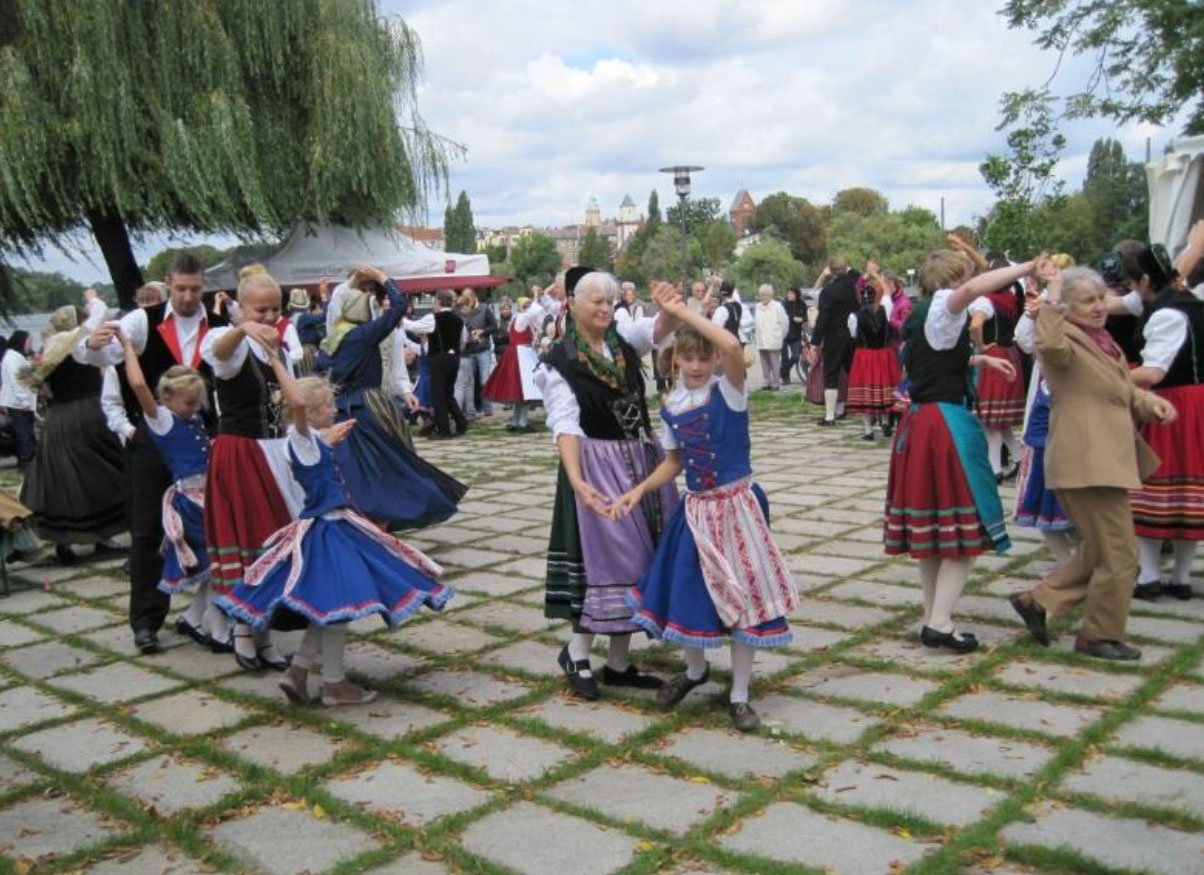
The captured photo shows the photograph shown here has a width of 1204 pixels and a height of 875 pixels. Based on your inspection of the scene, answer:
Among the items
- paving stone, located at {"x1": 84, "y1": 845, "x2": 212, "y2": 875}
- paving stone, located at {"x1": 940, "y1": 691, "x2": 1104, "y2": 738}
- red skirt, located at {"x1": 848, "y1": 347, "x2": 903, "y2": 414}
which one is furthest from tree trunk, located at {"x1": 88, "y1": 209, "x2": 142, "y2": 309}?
paving stone, located at {"x1": 940, "y1": 691, "x2": 1104, "y2": 738}

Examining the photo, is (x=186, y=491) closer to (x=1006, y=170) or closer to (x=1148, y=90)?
(x=1006, y=170)

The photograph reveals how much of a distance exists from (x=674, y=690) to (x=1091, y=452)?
73.0 inches

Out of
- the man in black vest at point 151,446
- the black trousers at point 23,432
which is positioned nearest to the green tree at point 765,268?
the black trousers at point 23,432

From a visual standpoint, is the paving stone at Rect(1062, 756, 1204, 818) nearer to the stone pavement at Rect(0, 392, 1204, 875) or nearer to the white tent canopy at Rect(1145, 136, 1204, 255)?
the stone pavement at Rect(0, 392, 1204, 875)

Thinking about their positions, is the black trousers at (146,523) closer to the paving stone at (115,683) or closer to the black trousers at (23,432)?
the paving stone at (115,683)

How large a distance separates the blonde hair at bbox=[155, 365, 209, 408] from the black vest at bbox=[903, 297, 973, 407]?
3068 mm

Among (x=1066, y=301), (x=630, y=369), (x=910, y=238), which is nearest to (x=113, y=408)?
(x=630, y=369)

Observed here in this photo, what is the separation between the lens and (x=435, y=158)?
17.0 meters

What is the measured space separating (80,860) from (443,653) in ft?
6.50

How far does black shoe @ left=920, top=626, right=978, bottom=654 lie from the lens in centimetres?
470

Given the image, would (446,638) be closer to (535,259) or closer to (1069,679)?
(1069,679)

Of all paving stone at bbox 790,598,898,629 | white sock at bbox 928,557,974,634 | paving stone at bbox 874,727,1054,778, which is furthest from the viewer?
paving stone at bbox 790,598,898,629

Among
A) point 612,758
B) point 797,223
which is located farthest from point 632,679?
point 797,223

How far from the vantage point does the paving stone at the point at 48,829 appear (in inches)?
131
